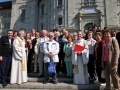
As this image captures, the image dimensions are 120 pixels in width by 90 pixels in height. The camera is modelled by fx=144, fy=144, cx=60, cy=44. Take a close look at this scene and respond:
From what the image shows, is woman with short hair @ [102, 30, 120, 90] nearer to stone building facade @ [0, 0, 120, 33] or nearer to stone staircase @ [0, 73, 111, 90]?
stone staircase @ [0, 73, 111, 90]

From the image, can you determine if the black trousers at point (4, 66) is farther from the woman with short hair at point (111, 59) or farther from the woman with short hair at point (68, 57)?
the woman with short hair at point (111, 59)

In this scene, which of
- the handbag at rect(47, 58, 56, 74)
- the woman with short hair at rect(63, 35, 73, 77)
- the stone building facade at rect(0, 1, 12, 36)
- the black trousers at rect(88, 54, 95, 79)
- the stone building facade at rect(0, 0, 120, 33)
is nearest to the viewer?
the handbag at rect(47, 58, 56, 74)

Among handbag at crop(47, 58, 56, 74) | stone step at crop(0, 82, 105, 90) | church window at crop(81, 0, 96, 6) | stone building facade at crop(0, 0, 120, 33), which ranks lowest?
stone step at crop(0, 82, 105, 90)

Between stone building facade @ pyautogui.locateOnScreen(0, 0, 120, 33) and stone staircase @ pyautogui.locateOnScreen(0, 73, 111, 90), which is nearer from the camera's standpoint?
stone staircase @ pyautogui.locateOnScreen(0, 73, 111, 90)

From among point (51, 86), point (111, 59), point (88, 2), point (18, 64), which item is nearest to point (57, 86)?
point (51, 86)

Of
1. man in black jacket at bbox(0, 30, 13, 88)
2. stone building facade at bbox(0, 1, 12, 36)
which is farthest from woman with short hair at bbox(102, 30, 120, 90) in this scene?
stone building facade at bbox(0, 1, 12, 36)

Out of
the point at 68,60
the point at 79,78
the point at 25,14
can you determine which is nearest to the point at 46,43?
the point at 68,60

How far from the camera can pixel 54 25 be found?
2675 cm

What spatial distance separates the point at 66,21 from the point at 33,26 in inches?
407

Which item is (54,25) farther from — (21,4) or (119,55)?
(119,55)

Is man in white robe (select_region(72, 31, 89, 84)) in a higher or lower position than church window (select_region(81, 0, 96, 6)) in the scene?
lower

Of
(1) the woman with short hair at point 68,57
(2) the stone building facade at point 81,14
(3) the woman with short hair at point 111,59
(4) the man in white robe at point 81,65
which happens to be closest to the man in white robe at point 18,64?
(1) the woman with short hair at point 68,57

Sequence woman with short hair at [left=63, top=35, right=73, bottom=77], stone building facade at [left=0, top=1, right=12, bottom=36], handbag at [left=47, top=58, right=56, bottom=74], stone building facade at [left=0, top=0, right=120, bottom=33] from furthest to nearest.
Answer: stone building facade at [left=0, top=1, right=12, bottom=36] < stone building facade at [left=0, top=0, right=120, bottom=33] < woman with short hair at [left=63, top=35, right=73, bottom=77] < handbag at [left=47, top=58, right=56, bottom=74]

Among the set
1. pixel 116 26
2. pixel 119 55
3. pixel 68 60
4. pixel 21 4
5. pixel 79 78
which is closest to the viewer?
pixel 119 55
